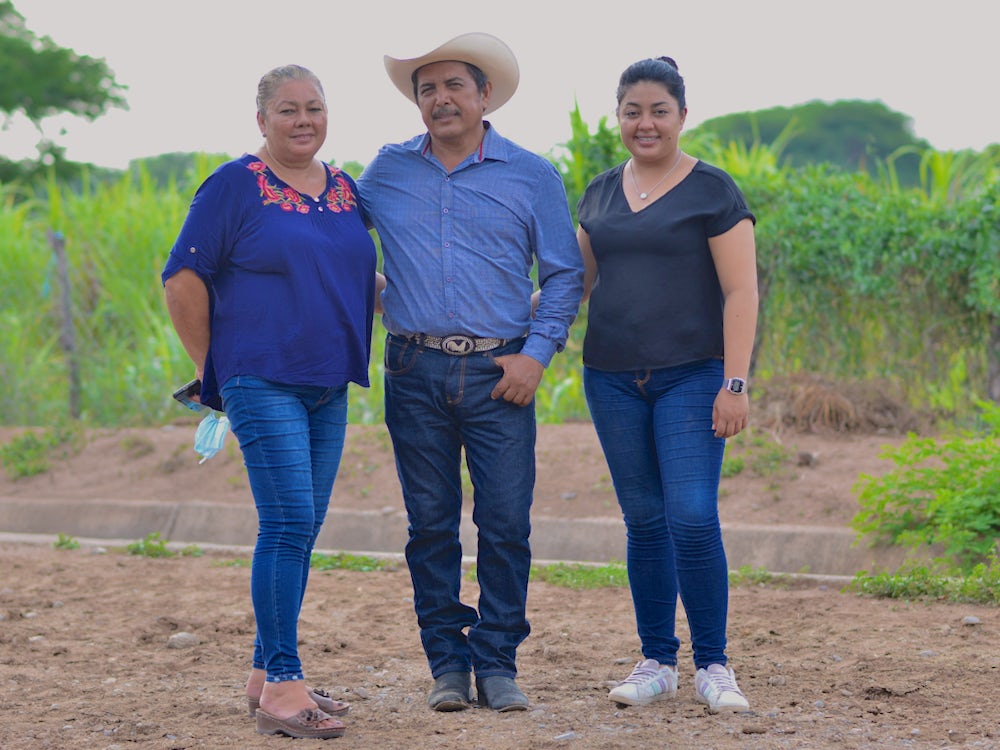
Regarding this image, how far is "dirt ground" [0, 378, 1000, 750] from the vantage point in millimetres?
3836

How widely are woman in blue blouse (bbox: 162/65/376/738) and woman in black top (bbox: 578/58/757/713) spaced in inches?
33.4

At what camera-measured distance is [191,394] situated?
420 centimetres

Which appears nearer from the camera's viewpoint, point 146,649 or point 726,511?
point 146,649

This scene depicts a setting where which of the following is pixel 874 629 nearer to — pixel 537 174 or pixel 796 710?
pixel 796 710

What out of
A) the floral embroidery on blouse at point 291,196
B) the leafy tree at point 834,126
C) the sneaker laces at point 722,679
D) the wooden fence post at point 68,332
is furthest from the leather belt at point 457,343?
the leafy tree at point 834,126

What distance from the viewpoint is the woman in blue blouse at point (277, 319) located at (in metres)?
3.82

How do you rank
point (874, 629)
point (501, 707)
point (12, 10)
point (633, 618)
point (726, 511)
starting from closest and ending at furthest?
point (501, 707) → point (874, 629) → point (633, 618) → point (726, 511) → point (12, 10)

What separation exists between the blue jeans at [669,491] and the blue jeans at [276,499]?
0.99m

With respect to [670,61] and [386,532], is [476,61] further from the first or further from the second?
[386,532]

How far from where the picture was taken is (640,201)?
4.11 m

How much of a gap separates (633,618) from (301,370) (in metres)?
2.24

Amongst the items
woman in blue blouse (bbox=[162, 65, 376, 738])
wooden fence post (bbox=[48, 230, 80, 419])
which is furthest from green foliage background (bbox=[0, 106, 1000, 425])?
woman in blue blouse (bbox=[162, 65, 376, 738])

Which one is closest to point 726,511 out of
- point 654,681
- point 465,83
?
point 654,681

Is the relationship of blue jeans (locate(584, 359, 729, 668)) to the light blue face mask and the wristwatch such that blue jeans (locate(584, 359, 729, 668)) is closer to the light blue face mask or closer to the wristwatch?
the wristwatch
